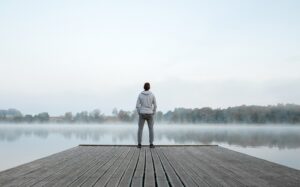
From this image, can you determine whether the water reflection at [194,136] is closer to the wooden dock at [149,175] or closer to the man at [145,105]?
the man at [145,105]

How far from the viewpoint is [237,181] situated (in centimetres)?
395

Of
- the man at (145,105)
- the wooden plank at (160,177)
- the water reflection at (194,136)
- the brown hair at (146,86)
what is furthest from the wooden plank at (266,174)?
the water reflection at (194,136)

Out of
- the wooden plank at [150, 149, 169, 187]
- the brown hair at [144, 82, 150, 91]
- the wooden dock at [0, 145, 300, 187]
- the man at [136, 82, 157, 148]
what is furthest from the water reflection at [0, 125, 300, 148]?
the wooden plank at [150, 149, 169, 187]

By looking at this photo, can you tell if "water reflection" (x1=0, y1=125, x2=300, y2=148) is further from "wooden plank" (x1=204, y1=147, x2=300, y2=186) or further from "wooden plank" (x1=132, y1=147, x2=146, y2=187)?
"wooden plank" (x1=132, y1=147, x2=146, y2=187)

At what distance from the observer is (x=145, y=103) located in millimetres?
8508

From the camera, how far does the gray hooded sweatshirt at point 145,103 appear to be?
8.49m

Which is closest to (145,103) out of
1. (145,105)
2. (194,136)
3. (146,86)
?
(145,105)

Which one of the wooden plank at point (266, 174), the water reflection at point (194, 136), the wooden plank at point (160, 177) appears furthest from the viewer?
the water reflection at point (194, 136)

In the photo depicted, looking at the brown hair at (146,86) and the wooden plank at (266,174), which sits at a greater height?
the brown hair at (146,86)

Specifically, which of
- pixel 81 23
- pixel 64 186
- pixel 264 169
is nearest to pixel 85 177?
pixel 64 186

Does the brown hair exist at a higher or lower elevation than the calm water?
higher

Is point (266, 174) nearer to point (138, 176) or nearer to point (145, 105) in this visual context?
point (138, 176)

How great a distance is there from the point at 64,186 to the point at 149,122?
5122 mm

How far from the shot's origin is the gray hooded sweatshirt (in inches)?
334
